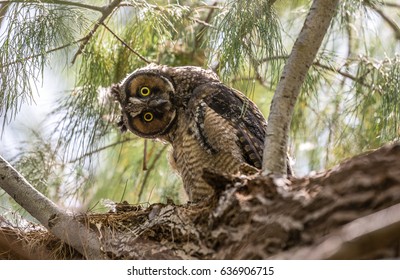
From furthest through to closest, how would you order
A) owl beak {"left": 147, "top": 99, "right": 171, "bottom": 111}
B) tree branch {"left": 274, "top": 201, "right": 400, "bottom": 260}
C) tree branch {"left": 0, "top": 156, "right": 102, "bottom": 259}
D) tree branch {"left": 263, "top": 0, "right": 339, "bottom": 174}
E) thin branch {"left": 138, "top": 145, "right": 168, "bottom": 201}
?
1. thin branch {"left": 138, "top": 145, "right": 168, "bottom": 201}
2. owl beak {"left": 147, "top": 99, "right": 171, "bottom": 111}
3. tree branch {"left": 0, "top": 156, "right": 102, "bottom": 259}
4. tree branch {"left": 263, "top": 0, "right": 339, "bottom": 174}
5. tree branch {"left": 274, "top": 201, "right": 400, "bottom": 260}

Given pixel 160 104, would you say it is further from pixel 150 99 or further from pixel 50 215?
pixel 50 215

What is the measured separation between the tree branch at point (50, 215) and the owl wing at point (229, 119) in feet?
2.16

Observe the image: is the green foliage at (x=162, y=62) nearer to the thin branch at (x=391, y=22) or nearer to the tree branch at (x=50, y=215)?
the thin branch at (x=391, y=22)

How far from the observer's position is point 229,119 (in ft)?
8.52

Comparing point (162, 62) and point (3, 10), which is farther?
point (162, 62)

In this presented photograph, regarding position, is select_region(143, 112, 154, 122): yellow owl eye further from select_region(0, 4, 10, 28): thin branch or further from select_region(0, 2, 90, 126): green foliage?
select_region(0, 4, 10, 28): thin branch

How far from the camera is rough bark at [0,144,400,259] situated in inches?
64.6

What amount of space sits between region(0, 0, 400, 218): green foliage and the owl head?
0.38 feet

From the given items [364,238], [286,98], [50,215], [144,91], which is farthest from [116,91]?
[364,238]

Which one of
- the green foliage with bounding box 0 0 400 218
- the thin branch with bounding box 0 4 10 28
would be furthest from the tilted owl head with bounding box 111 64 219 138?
the thin branch with bounding box 0 4 10 28

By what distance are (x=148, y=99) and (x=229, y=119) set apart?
382 mm

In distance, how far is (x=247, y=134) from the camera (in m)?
2.56

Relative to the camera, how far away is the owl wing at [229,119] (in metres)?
2.52
